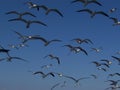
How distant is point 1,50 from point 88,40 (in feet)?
69.1

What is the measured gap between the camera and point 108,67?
73750 millimetres

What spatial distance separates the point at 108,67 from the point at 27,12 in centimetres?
2035

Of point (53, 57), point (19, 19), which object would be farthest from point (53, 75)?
point (19, 19)

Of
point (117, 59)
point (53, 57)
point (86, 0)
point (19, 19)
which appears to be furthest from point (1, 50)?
point (117, 59)

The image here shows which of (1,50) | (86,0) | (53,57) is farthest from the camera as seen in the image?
(53,57)

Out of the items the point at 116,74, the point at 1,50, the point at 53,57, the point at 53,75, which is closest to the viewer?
the point at 1,50

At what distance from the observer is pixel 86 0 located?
5909 centimetres

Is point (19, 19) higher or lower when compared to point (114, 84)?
higher

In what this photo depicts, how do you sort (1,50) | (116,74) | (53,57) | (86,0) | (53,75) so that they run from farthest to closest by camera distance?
1. (116,74)
2. (53,57)
3. (53,75)
4. (86,0)
5. (1,50)

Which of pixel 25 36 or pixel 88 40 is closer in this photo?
pixel 25 36

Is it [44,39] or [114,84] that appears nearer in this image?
[44,39]

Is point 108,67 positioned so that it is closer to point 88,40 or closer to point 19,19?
point 88,40

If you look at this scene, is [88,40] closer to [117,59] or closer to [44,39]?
[117,59]

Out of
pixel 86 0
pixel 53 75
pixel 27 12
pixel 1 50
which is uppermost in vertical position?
pixel 86 0
